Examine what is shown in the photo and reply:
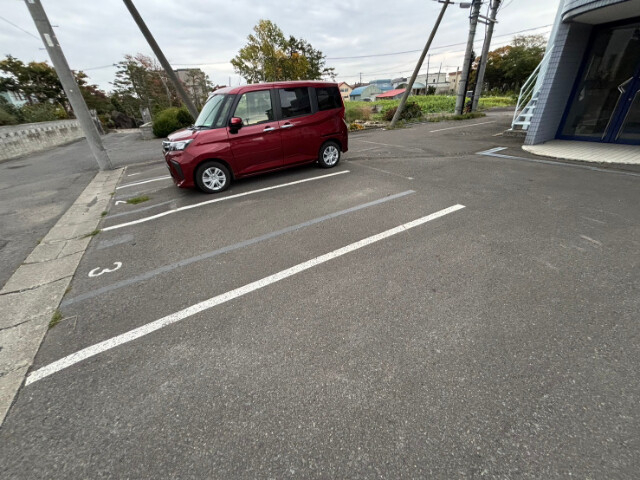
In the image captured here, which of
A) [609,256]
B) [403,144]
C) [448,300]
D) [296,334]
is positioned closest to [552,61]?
[403,144]

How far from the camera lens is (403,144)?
33.1 ft

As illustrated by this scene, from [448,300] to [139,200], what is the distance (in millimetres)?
5838

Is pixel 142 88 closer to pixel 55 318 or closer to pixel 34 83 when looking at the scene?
pixel 34 83

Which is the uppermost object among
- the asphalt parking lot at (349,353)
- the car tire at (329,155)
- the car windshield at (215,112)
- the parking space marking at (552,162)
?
the car windshield at (215,112)

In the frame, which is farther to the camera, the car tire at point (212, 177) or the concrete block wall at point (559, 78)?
the concrete block wall at point (559, 78)

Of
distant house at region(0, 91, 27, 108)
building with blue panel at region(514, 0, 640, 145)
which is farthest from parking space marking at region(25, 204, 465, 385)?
distant house at region(0, 91, 27, 108)

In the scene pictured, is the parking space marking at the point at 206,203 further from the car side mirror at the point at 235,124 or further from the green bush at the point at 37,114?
the green bush at the point at 37,114

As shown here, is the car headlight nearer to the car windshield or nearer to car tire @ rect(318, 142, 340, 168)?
the car windshield

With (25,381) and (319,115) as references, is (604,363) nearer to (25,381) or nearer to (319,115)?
(25,381)

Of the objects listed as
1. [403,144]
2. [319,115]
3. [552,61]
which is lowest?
[403,144]

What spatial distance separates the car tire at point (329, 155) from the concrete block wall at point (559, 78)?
6084 mm

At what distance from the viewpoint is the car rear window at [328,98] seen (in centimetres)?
604

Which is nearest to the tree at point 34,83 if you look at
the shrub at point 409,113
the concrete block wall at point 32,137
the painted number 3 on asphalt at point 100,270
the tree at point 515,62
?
the concrete block wall at point 32,137

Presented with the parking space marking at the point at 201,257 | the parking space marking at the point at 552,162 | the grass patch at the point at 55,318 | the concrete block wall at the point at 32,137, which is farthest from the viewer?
the concrete block wall at the point at 32,137
